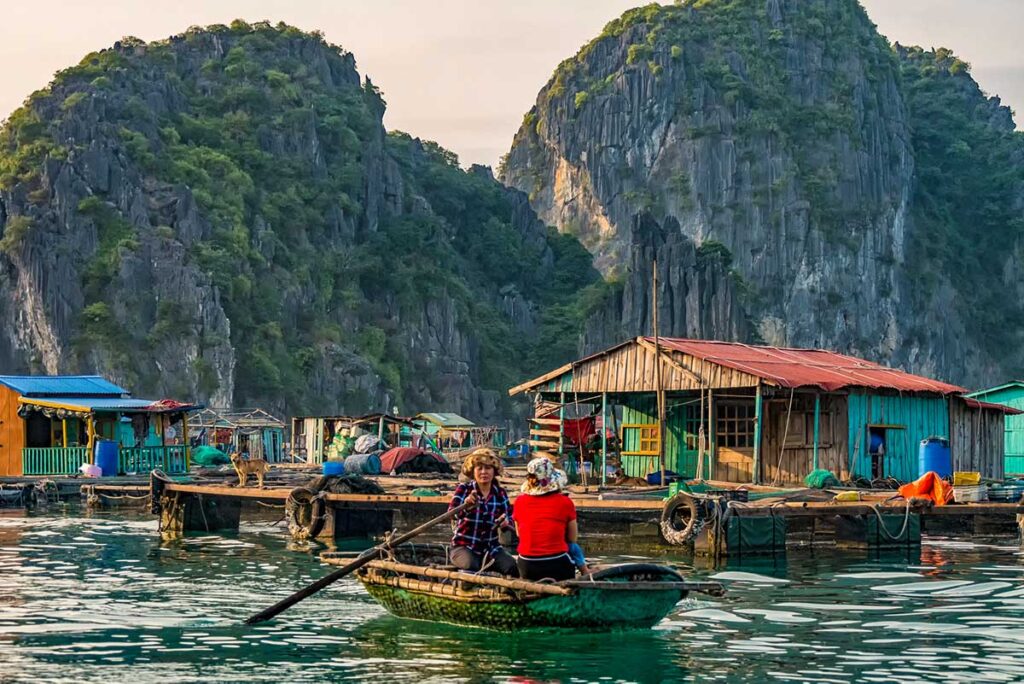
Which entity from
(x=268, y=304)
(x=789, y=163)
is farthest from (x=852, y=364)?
(x=789, y=163)

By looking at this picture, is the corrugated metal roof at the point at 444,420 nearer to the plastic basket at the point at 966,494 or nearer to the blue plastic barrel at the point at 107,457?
the blue plastic barrel at the point at 107,457

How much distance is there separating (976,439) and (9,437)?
27975 millimetres

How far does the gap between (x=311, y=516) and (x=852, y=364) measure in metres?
18.0

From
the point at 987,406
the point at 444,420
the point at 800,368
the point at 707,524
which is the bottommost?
the point at 707,524

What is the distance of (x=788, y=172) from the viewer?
506 ft

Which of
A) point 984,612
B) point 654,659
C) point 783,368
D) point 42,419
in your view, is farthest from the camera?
point 42,419

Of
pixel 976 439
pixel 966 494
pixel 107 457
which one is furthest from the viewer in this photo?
pixel 107 457

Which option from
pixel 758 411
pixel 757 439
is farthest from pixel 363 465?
pixel 758 411

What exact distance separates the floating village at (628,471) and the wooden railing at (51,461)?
0.15 ft

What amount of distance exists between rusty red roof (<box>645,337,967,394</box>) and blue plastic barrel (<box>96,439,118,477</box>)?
55.0 ft

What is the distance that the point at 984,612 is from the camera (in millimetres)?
17375

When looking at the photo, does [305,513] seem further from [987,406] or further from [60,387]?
[987,406]

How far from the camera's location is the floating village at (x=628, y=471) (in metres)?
16.3

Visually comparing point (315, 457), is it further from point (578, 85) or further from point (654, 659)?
point (578, 85)
